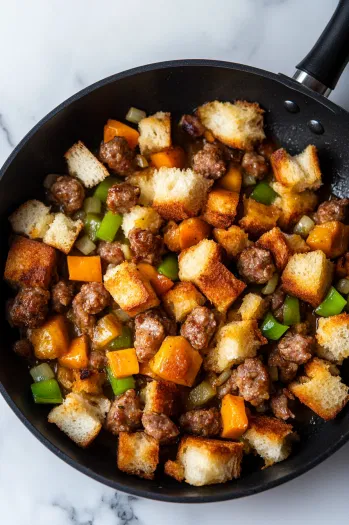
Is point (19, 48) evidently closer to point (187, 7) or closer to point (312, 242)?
point (187, 7)

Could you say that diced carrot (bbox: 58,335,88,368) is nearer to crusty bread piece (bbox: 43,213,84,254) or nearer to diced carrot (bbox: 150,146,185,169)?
crusty bread piece (bbox: 43,213,84,254)

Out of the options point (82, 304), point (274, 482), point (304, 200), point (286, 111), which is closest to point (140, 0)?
point (286, 111)

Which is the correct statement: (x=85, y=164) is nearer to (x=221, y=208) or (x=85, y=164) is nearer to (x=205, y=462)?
(x=221, y=208)

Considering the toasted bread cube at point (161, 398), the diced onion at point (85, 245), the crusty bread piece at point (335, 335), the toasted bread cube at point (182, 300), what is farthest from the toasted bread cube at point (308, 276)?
the diced onion at point (85, 245)

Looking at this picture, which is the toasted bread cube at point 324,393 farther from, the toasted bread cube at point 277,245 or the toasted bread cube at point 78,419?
the toasted bread cube at point 78,419

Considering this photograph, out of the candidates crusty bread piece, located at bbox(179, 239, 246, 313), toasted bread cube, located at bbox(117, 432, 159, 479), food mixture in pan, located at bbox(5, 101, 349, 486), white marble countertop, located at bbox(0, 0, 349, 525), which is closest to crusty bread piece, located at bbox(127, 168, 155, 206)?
food mixture in pan, located at bbox(5, 101, 349, 486)

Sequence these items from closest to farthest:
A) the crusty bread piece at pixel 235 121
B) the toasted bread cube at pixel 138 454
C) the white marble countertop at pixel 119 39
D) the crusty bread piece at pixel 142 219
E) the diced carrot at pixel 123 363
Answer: the toasted bread cube at pixel 138 454, the diced carrot at pixel 123 363, the crusty bread piece at pixel 142 219, the crusty bread piece at pixel 235 121, the white marble countertop at pixel 119 39
